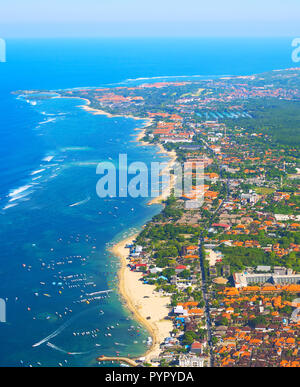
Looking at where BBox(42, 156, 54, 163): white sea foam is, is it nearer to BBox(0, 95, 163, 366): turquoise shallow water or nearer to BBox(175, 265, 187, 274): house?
BBox(0, 95, 163, 366): turquoise shallow water

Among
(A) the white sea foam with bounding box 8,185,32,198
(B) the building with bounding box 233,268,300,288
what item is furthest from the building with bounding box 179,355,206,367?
(A) the white sea foam with bounding box 8,185,32,198

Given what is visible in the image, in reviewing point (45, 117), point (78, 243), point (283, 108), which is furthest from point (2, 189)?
point (283, 108)

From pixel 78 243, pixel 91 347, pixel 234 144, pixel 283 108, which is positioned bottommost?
pixel 91 347

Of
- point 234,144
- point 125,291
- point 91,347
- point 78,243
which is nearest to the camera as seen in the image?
point 91,347

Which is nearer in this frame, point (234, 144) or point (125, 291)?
point (125, 291)

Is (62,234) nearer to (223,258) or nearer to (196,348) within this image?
(223,258)

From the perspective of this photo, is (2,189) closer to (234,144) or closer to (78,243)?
(78,243)
